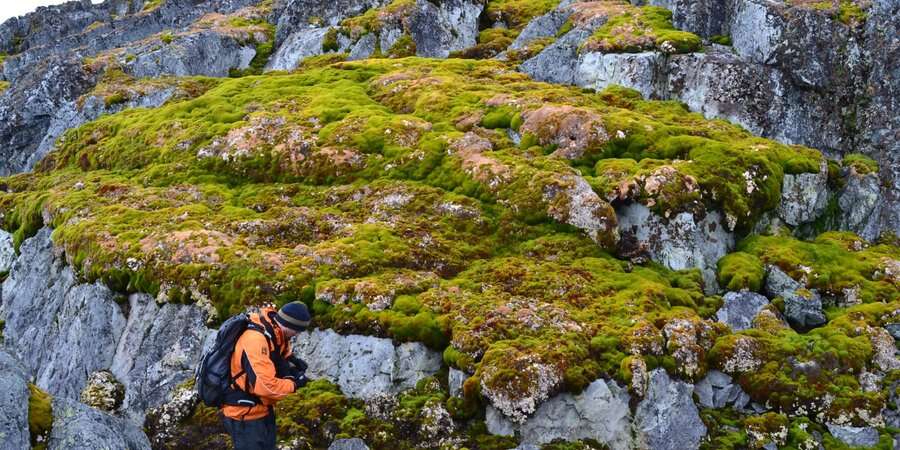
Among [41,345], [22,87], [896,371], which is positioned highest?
[22,87]

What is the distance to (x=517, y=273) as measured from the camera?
1962cm

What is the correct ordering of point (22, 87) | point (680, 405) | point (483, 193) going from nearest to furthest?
point (680, 405) → point (483, 193) → point (22, 87)

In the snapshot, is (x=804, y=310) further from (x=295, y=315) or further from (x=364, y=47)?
(x=364, y=47)

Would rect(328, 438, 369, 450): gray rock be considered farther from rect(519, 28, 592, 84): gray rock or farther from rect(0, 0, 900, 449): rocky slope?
rect(519, 28, 592, 84): gray rock

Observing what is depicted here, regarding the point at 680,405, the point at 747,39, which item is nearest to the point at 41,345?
the point at 680,405

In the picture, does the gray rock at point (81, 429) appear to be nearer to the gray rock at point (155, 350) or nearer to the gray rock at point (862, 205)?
the gray rock at point (155, 350)

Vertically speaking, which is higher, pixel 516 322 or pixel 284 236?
pixel 284 236

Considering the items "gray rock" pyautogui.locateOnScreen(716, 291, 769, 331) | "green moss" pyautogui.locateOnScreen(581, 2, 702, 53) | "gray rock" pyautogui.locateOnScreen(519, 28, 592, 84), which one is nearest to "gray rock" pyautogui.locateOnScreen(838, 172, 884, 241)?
"gray rock" pyautogui.locateOnScreen(716, 291, 769, 331)

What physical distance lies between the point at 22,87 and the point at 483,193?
106 ft

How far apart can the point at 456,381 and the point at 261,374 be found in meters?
5.80

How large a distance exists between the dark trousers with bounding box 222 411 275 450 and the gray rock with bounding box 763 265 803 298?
48.5 feet

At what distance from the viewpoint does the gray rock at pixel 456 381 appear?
16.0 m

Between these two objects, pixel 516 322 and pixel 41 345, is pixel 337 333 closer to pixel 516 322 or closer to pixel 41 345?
pixel 516 322

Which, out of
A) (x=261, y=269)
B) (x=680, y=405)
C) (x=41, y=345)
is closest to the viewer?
(x=680, y=405)
